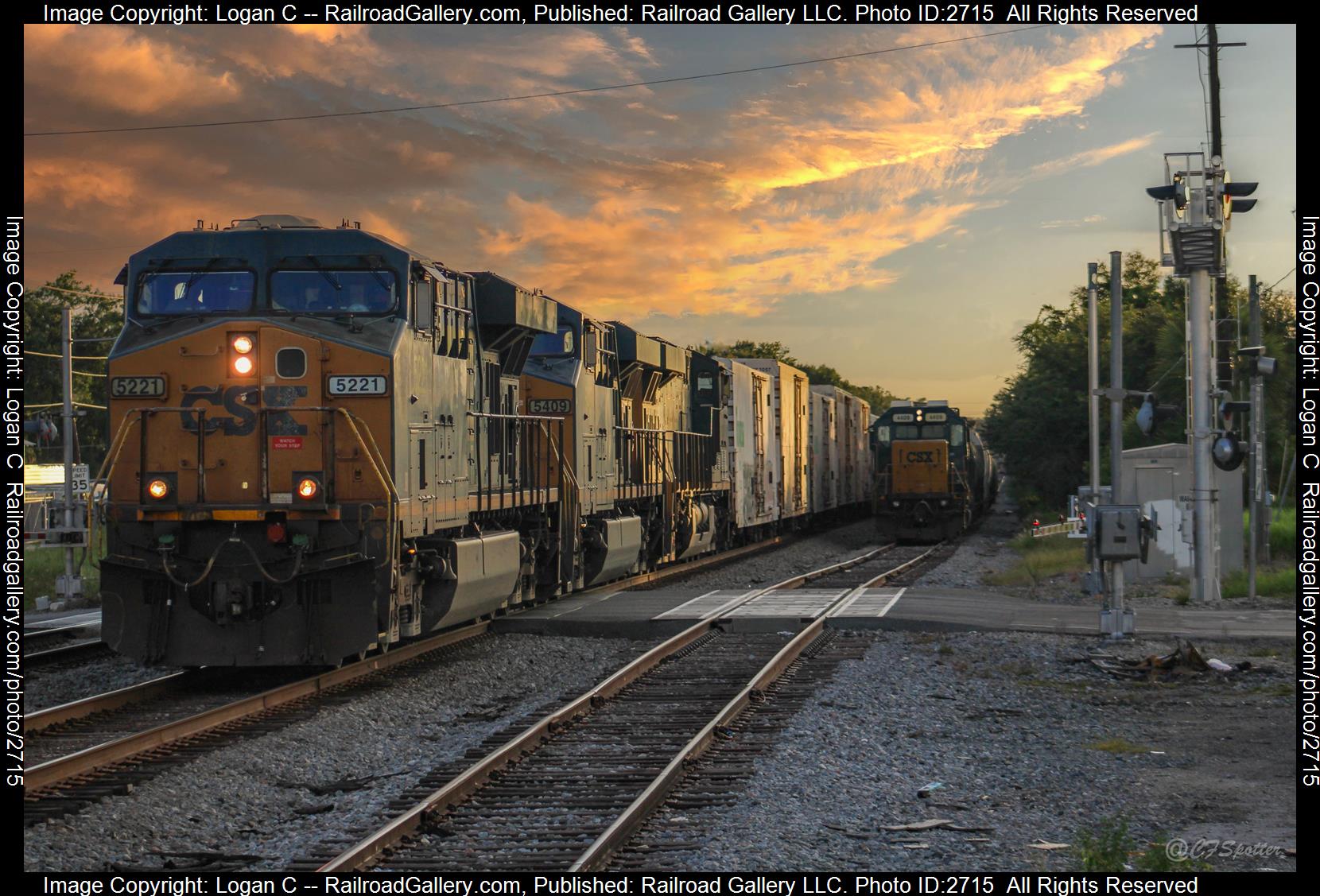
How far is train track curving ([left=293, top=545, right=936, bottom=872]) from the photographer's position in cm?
628

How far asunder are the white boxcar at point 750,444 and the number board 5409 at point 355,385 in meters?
16.3

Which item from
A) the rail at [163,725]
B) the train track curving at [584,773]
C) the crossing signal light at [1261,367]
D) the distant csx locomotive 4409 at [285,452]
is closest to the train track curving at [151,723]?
the rail at [163,725]

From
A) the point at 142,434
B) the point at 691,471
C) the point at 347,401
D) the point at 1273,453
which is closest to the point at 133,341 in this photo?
the point at 142,434

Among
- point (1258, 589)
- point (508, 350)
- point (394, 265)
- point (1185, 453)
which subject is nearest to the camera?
point (394, 265)

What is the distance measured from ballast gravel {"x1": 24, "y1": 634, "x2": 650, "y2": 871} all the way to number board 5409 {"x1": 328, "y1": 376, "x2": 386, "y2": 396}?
257 cm

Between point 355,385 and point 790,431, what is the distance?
23258mm

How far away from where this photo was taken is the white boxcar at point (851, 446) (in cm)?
4266

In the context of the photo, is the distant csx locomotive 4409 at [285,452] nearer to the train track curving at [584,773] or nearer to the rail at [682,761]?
the train track curving at [584,773]

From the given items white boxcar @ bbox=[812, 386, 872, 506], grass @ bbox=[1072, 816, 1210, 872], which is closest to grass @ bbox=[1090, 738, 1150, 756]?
grass @ bbox=[1072, 816, 1210, 872]

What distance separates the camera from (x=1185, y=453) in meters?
20.8
